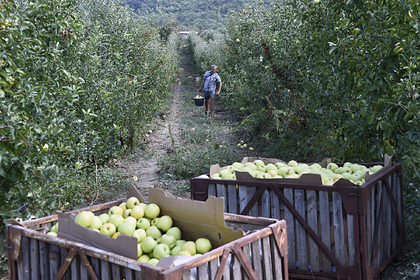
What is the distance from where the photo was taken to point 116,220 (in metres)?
2.39

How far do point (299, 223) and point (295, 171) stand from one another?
25.0 inches

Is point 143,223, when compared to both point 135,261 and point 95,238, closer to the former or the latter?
point 95,238

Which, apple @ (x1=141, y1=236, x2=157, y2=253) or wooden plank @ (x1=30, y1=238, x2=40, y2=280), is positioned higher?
apple @ (x1=141, y1=236, x2=157, y2=253)

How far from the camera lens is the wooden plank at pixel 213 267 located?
1.80 metres

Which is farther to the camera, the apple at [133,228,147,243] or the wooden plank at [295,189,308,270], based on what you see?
the wooden plank at [295,189,308,270]

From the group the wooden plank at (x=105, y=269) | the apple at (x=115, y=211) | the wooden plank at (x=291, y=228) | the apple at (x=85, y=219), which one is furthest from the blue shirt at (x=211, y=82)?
the wooden plank at (x=105, y=269)

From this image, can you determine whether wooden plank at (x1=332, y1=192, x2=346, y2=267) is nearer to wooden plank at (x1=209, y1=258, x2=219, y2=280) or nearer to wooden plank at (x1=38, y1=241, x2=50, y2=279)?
wooden plank at (x1=209, y1=258, x2=219, y2=280)

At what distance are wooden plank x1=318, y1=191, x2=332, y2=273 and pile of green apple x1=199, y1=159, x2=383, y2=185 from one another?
22 centimetres

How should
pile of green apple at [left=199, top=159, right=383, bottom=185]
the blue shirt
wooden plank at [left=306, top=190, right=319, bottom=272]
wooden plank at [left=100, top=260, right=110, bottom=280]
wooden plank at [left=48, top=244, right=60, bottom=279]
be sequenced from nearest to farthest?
wooden plank at [left=100, top=260, right=110, bottom=280]
wooden plank at [left=48, top=244, right=60, bottom=279]
wooden plank at [left=306, top=190, right=319, bottom=272]
pile of green apple at [left=199, top=159, right=383, bottom=185]
the blue shirt

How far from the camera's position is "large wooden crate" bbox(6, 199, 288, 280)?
1752 millimetres

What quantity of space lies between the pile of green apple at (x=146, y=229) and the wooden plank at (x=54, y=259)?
214 millimetres

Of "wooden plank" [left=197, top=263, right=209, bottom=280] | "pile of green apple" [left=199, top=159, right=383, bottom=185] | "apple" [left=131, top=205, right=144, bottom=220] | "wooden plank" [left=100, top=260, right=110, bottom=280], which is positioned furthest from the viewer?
"pile of green apple" [left=199, top=159, right=383, bottom=185]

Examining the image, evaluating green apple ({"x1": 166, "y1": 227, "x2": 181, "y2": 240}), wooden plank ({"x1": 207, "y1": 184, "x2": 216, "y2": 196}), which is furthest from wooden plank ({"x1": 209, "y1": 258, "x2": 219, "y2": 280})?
wooden plank ({"x1": 207, "y1": 184, "x2": 216, "y2": 196})

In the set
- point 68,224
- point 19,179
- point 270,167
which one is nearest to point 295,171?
point 270,167
